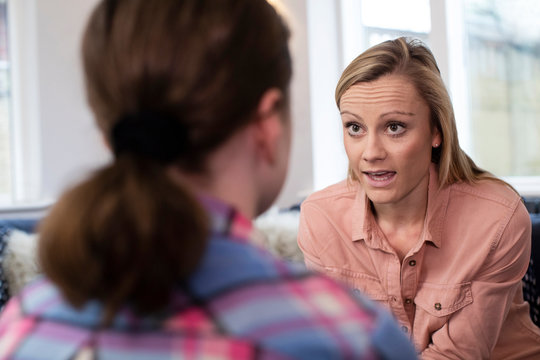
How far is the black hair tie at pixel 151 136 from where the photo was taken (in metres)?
0.64

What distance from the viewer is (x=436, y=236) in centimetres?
170

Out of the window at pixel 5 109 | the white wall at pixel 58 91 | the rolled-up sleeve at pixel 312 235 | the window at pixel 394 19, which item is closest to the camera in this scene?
the rolled-up sleeve at pixel 312 235

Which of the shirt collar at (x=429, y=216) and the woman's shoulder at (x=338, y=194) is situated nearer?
the shirt collar at (x=429, y=216)

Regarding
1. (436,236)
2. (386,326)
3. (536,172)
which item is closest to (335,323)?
(386,326)

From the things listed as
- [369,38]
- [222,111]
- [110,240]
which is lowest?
[110,240]

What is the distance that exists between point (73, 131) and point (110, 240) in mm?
3253

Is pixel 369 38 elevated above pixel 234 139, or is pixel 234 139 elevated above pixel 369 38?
pixel 369 38

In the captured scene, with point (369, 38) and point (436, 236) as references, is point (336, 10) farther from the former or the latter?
point (436, 236)

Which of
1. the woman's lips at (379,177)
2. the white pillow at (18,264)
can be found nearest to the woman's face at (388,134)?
the woman's lips at (379,177)

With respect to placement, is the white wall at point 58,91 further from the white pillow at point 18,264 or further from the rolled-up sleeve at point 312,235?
the rolled-up sleeve at point 312,235

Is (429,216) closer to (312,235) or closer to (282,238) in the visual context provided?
(312,235)

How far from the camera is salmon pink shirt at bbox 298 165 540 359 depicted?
1610 mm

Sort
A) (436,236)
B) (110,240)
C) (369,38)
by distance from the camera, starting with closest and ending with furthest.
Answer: (110,240)
(436,236)
(369,38)

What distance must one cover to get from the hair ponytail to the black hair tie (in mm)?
39
